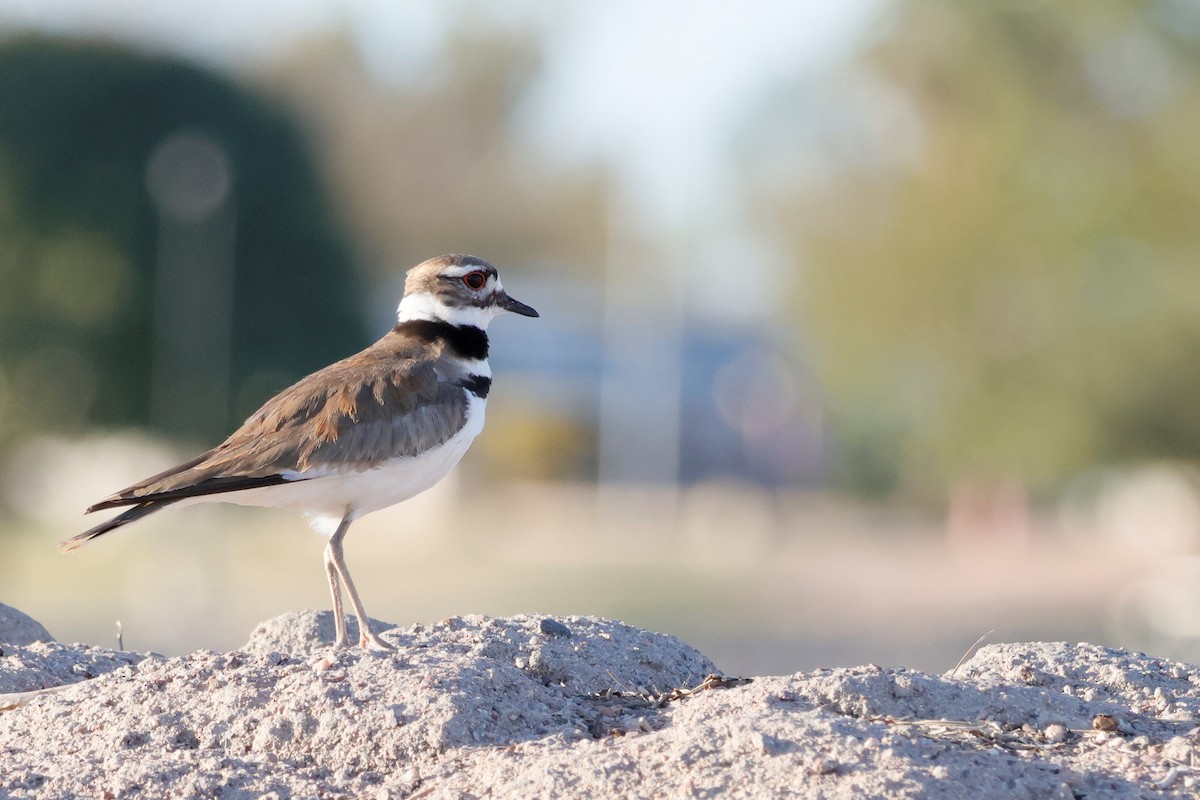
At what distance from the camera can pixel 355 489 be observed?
22.9 feet

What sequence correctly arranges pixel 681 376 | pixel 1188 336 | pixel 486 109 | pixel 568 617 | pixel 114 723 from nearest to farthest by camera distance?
pixel 114 723
pixel 568 617
pixel 1188 336
pixel 486 109
pixel 681 376

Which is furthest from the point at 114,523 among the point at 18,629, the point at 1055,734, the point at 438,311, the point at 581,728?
the point at 1055,734

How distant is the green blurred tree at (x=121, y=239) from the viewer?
2644 centimetres

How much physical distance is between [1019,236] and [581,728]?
26.5 m

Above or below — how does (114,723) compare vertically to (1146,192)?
below

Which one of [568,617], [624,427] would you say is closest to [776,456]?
[624,427]

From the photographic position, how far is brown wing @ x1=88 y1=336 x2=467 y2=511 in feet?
22.1

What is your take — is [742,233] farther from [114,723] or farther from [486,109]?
[114,723]

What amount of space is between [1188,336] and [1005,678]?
22.8 m

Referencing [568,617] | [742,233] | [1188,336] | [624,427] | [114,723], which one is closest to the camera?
[114,723]

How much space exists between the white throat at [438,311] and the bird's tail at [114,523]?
188 cm

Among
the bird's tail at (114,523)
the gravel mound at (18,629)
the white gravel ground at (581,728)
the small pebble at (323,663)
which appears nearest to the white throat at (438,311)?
the bird's tail at (114,523)

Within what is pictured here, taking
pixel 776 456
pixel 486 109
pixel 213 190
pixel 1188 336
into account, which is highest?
pixel 486 109

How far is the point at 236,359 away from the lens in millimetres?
30531
